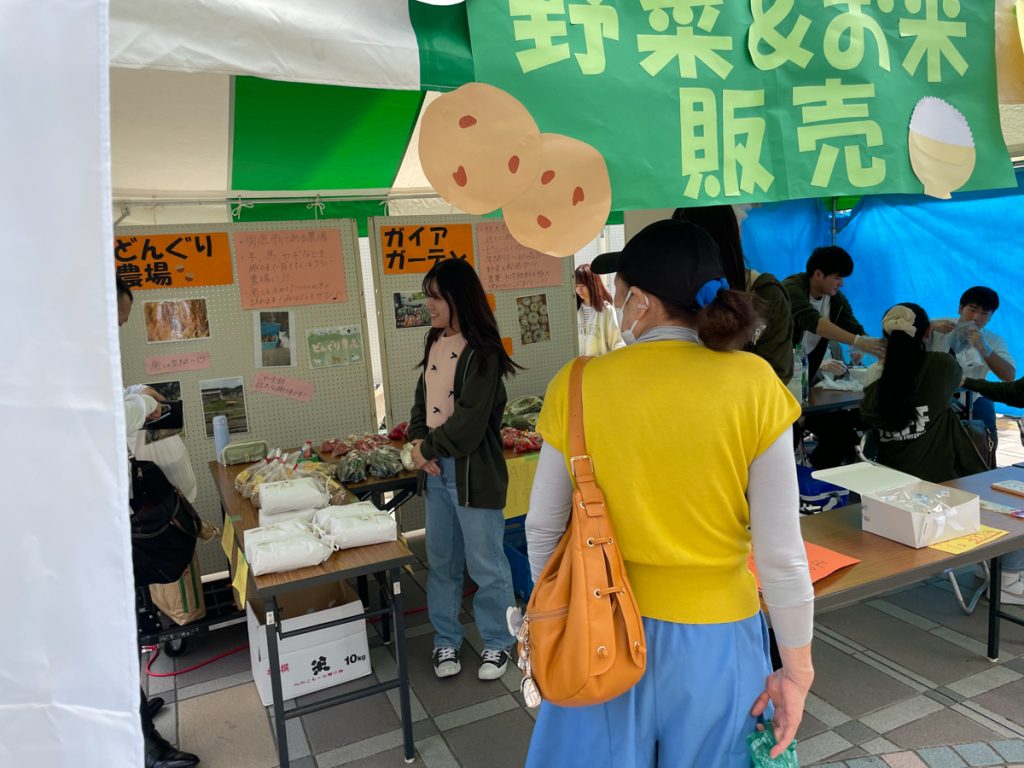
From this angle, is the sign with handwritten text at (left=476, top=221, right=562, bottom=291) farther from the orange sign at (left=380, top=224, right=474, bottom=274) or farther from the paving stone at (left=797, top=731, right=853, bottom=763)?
the paving stone at (left=797, top=731, right=853, bottom=763)

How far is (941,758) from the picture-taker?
8.53 feet

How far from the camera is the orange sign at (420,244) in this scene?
4.77 metres

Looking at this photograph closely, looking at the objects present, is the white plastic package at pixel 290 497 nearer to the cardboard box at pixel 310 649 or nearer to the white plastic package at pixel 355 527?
the white plastic package at pixel 355 527

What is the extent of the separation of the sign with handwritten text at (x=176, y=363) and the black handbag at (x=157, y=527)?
4.35ft

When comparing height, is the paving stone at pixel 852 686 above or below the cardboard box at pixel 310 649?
below

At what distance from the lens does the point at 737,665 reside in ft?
4.69

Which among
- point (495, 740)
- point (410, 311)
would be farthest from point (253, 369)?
point (495, 740)

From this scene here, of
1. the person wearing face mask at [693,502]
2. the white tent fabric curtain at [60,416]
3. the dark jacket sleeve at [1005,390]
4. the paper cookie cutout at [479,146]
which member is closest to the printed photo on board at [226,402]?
the paper cookie cutout at [479,146]

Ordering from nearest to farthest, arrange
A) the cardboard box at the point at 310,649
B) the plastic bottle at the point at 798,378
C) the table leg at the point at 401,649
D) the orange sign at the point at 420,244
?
the table leg at the point at 401,649
the cardboard box at the point at 310,649
the plastic bottle at the point at 798,378
the orange sign at the point at 420,244

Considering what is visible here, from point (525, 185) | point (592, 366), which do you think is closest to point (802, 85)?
point (525, 185)

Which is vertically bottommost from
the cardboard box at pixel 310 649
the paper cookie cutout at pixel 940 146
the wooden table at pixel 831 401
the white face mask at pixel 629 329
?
the cardboard box at pixel 310 649

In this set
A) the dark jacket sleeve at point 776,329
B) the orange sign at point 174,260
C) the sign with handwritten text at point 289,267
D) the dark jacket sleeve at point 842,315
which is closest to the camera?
the dark jacket sleeve at point 776,329

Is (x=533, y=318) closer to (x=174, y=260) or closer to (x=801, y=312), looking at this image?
(x=801, y=312)

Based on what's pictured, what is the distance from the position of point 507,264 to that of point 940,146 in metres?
3.36
